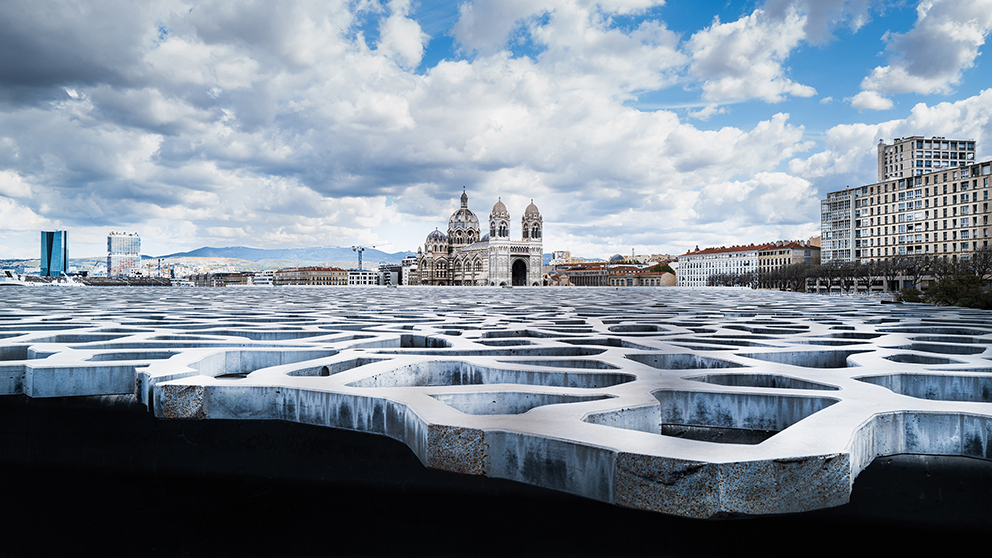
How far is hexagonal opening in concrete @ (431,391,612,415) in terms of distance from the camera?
397 centimetres

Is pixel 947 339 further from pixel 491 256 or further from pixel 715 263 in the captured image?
pixel 715 263

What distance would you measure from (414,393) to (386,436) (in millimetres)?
326

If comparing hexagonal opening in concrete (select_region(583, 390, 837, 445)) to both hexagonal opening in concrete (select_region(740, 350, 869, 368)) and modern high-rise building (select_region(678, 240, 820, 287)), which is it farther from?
modern high-rise building (select_region(678, 240, 820, 287))

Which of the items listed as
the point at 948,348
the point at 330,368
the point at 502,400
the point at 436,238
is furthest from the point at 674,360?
the point at 436,238

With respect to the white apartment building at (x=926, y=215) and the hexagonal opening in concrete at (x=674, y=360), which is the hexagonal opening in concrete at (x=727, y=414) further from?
the white apartment building at (x=926, y=215)

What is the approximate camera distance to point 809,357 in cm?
632

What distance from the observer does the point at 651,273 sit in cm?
14862

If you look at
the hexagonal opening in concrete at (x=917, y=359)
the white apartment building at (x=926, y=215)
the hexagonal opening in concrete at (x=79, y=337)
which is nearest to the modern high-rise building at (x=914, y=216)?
the white apartment building at (x=926, y=215)

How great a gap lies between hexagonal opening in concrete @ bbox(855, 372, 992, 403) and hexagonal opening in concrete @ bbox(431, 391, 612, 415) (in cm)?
236

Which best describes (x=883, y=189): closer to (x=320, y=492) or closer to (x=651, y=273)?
(x=651, y=273)

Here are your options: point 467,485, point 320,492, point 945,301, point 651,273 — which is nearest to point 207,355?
point 320,492

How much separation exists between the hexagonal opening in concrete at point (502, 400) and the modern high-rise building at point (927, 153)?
135276 mm

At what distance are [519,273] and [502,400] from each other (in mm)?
109997

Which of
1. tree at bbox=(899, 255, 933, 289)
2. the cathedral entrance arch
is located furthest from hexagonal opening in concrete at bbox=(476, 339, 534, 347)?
the cathedral entrance arch
